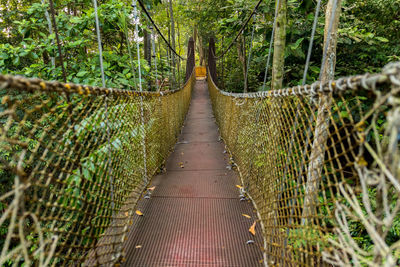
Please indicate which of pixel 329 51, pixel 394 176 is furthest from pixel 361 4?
pixel 394 176

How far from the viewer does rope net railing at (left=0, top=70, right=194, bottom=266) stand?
1.85ft

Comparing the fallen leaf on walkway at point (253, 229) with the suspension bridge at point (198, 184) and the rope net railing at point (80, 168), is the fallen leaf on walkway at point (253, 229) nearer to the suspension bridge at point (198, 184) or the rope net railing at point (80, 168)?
the suspension bridge at point (198, 184)

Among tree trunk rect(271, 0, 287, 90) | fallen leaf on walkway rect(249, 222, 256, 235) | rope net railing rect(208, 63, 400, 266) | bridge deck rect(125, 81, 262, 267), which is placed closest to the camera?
rope net railing rect(208, 63, 400, 266)

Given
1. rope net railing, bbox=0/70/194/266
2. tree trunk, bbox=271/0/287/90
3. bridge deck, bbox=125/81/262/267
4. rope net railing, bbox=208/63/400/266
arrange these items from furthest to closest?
1. tree trunk, bbox=271/0/287/90
2. bridge deck, bbox=125/81/262/267
3. rope net railing, bbox=0/70/194/266
4. rope net railing, bbox=208/63/400/266

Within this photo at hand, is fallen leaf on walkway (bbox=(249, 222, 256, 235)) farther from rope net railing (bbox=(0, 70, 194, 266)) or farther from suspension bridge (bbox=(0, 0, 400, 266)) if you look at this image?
rope net railing (bbox=(0, 70, 194, 266))

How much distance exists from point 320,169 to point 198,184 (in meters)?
1.50

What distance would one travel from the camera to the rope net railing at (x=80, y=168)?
56cm

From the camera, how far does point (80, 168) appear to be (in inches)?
34.6

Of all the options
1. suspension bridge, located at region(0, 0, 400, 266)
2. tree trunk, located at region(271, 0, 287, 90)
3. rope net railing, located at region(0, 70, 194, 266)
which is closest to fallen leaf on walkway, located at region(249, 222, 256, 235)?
suspension bridge, located at region(0, 0, 400, 266)

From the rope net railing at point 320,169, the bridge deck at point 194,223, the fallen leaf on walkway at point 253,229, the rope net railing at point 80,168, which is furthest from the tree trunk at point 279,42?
the fallen leaf on walkway at point 253,229

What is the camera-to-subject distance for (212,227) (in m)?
1.46

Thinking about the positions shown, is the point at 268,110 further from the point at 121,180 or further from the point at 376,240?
the point at 376,240

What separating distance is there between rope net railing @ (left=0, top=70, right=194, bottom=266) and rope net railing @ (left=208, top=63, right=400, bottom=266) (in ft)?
2.41

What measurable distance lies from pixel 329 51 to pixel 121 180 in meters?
1.57
